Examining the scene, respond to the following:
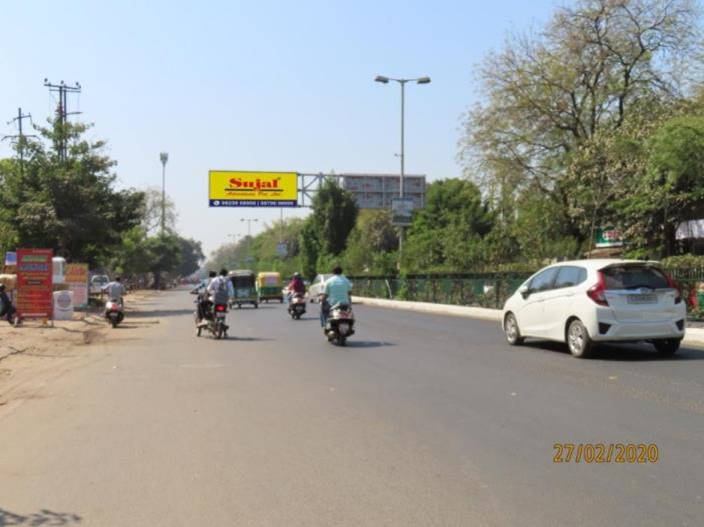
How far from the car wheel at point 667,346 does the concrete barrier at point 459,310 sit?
2.61 m

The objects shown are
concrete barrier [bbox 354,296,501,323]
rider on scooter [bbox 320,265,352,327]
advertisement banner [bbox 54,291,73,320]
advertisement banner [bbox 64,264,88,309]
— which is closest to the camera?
rider on scooter [bbox 320,265,352,327]

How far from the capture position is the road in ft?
17.4

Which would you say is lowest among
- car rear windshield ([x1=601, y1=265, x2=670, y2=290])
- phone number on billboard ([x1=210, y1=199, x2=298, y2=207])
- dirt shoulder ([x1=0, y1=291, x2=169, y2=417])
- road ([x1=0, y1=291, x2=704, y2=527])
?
dirt shoulder ([x1=0, y1=291, x2=169, y2=417])

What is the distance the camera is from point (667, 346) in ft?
45.5

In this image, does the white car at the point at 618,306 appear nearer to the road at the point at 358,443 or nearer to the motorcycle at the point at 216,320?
the road at the point at 358,443

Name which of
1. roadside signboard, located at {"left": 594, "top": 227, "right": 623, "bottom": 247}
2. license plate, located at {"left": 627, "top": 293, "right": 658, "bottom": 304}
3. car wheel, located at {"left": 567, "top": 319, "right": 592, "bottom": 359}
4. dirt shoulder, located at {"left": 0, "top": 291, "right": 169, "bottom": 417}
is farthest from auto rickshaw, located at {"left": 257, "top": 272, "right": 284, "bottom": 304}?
license plate, located at {"left": 627, "top": 293, "right": 658, "bottom": 304}

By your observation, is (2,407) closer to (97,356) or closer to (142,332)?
(97,356)

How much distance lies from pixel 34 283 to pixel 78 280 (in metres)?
10.9

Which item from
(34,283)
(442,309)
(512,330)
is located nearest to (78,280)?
(34,283)

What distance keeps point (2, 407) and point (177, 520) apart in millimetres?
5682

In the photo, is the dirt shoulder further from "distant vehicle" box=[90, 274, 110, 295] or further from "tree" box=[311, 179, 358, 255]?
"tree" box=[311, 179, 358, 255]

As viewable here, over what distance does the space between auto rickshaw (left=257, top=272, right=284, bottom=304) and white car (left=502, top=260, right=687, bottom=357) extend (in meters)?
36.4

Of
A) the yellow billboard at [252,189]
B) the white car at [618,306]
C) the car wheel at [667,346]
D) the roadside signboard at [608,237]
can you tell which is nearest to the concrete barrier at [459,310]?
the car wheel at [667,346]
